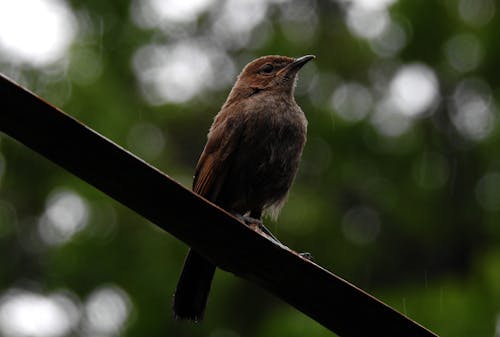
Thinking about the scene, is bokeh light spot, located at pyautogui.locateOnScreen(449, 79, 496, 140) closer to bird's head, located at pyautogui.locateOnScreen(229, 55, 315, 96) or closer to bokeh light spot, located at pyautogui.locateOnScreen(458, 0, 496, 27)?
bokeh light spot, located at pyautogui.locateOnScreen(458, 0, 496, 27)

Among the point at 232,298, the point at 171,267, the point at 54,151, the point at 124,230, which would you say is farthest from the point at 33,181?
the point at 54,151

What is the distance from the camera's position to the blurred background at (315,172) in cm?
819

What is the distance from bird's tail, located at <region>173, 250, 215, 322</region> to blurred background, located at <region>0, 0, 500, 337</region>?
3.13 metres

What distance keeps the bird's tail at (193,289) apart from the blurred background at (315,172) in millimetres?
3133

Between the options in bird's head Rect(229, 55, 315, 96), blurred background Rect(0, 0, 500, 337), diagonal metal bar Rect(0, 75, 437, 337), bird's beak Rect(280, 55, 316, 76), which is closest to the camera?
diagonal metal bar Rect(0, 75, 437, 337)

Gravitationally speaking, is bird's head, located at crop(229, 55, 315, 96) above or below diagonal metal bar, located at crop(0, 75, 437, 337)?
above

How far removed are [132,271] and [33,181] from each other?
143 cm

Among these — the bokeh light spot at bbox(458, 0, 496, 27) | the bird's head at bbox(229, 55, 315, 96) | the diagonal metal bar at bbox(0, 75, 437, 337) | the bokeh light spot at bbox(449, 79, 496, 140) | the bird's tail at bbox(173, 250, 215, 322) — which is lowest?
the diagonal metal bar at bbox(0, 75, 437, 337)

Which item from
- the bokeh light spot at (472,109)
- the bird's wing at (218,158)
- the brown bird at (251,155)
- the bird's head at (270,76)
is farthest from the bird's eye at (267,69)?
the bokeh light spot at (472,109)

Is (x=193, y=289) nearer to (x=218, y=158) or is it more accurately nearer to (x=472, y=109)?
(x=218, y=158)

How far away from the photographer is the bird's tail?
4168mm

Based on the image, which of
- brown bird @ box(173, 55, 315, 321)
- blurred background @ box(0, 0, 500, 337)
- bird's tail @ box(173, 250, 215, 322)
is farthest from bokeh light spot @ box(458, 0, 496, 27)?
bird's tail @ box(173, 250, 215, 322)

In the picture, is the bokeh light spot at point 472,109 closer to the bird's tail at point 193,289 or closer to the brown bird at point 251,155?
the brown bird at point 251,155

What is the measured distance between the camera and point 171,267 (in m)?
8.09
